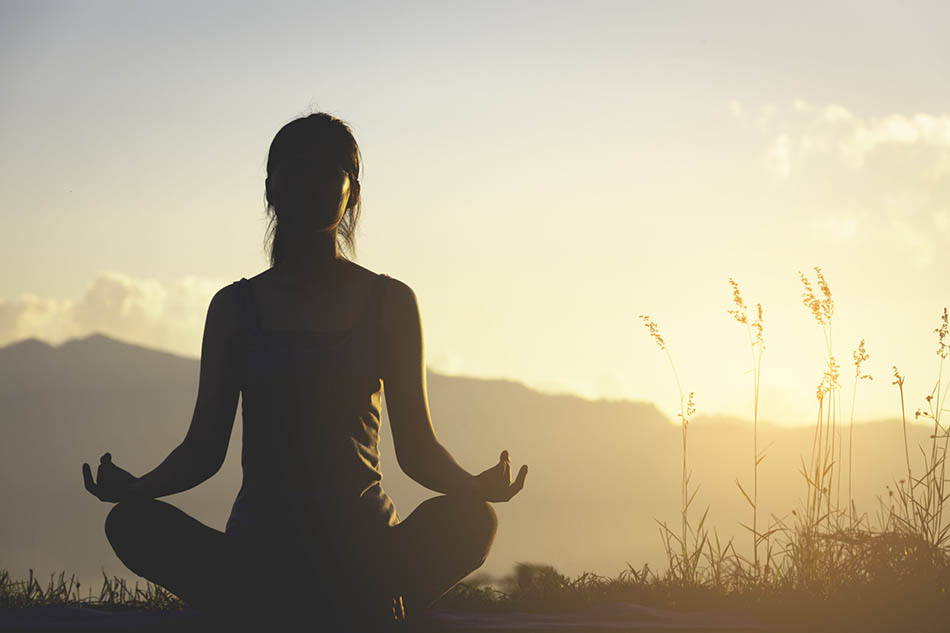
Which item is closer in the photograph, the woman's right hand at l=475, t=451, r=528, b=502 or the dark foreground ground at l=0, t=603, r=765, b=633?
the woman's right hand at l=475, t=451, r=528, b=502

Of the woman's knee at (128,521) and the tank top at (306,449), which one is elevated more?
the tank top at (306,449)

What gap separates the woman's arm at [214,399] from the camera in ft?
10.5

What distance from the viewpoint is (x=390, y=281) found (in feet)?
11.3

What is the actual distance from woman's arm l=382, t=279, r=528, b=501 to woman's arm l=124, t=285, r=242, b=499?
0.54 m

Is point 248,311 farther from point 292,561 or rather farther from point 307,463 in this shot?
point 292,561

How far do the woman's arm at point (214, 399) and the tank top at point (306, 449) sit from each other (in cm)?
12

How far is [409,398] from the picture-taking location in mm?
3352

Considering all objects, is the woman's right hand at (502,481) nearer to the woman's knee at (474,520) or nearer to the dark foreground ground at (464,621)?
the woman's knee at (474,520)

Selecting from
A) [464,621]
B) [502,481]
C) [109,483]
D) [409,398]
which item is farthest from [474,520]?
[109,483]

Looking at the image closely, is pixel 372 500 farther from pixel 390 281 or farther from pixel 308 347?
pixel 390 281

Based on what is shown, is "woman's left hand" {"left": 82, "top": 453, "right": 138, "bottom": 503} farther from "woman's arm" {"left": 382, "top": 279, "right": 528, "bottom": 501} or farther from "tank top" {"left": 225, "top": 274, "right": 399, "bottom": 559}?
"woman's arm" {"left": 382, "top": 279, "right": 528, "bottom": 501}

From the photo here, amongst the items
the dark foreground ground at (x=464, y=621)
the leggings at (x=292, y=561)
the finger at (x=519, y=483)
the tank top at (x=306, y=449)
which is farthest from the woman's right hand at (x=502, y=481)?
the dark foreground ground at (x=464, y=621)

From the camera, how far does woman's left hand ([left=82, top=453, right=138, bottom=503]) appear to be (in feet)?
9.70

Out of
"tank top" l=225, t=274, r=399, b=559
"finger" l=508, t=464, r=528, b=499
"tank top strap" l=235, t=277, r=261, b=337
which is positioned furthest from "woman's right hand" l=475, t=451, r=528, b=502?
"tank top strap" l=235, t=277, r=261, b=337
